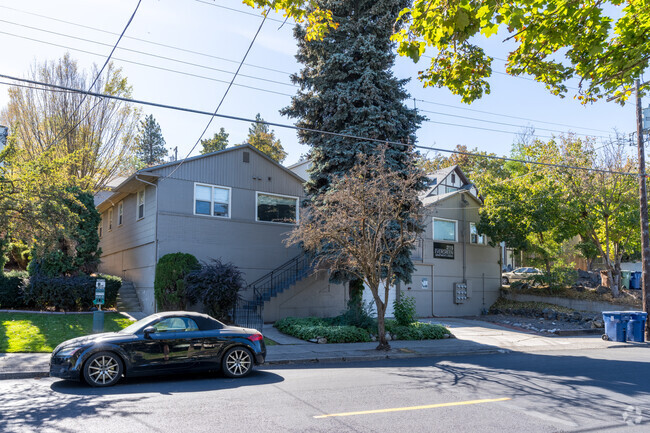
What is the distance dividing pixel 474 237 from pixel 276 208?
1232 centimetres

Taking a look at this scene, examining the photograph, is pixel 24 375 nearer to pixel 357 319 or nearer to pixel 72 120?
pixel 357 319

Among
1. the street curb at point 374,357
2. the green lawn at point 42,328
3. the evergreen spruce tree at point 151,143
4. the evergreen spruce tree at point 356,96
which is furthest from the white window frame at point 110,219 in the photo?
the evergreen spruce tree at point 151,143

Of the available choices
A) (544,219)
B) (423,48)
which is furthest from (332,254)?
(544,219)

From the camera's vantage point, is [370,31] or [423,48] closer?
[423,48]

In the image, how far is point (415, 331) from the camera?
1697 centimetres

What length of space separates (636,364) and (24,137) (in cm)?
3041

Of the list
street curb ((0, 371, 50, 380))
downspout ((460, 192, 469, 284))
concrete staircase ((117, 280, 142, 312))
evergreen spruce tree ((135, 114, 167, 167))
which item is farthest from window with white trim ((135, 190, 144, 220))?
evergreen spruce tree ((135, 114, 167, 167))

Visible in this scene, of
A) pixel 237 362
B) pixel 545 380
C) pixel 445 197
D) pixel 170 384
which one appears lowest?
pixel 545 380

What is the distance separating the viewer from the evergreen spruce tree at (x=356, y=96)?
17.6m

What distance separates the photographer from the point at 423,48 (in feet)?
22.1

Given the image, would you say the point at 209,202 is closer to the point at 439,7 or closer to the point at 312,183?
the point at 312,183

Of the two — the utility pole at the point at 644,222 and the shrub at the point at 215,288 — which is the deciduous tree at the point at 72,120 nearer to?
the shrub at the point at 215,288

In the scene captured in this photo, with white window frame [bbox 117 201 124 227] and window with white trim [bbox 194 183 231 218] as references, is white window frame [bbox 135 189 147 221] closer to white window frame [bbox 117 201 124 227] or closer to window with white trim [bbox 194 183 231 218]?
window with white trim [bbox 194 183 231 218]

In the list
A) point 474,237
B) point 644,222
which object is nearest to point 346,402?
point 644,222
